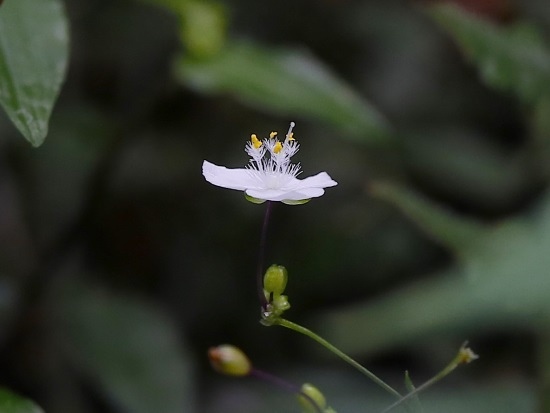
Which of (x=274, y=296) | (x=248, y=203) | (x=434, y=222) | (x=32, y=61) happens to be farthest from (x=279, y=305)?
(x=248, y=203)

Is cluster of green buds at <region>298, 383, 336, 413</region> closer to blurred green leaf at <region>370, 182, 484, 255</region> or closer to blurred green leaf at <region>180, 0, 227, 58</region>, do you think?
blurred green leaf at <region>370, 182, 484, 255</region>

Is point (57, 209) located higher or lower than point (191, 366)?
higher

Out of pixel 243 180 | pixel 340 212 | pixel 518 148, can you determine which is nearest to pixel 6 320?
pixel 340 212

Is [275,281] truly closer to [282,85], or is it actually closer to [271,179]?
[271,179]

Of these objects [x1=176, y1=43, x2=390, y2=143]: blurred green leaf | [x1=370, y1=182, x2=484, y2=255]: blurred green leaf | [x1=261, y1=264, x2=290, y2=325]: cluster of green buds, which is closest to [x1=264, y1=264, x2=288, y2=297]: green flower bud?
[x1=261, y1=264, x2=290, y2=325]: cluster of green buds

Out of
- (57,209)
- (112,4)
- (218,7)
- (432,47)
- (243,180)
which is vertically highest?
(432,47)

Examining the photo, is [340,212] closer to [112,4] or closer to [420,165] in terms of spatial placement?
[420,165]
